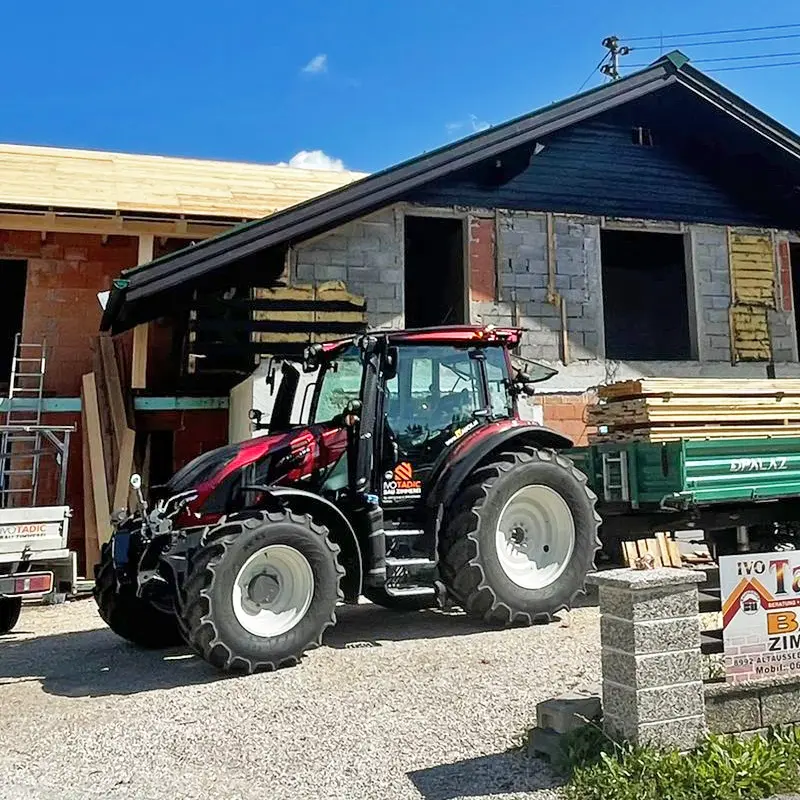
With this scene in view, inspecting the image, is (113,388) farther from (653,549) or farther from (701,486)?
(701,486)

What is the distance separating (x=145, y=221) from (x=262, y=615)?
24.8 ft

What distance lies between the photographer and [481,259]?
1173 cm

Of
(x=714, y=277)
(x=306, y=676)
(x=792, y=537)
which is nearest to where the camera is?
(x=306, y=676)

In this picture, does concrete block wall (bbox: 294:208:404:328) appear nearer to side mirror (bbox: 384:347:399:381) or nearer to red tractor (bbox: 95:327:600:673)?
red tractor (bbox: 95:327:600:673)

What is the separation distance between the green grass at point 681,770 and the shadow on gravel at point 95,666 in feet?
9.46

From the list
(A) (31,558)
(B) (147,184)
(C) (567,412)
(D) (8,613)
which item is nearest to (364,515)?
(A) (31,558)

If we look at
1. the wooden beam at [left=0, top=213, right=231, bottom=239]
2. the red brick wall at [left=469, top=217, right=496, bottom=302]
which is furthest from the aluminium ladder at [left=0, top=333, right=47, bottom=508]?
the red brick wall at [left=469, top=217, right=496, bottom=302]

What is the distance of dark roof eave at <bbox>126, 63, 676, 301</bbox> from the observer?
9477 mm

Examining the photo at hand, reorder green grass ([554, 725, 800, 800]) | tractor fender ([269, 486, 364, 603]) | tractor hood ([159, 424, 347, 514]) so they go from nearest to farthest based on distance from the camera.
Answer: green grass ([554, 725, 800, 800])
tractor hood ([159, 424, 347, 514])
tractor fender ([269, 486, 364, 603])

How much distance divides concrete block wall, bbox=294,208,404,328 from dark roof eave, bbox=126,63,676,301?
224 millimetres

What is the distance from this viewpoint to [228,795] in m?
3.78

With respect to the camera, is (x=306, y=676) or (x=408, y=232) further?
(x=408, y=232)

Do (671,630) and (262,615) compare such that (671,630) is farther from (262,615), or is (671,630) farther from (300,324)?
(300,324)

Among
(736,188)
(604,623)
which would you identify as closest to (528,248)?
(736,188)
